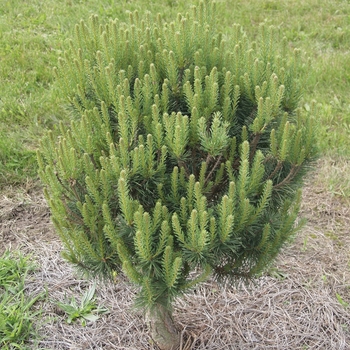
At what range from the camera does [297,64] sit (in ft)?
7.91

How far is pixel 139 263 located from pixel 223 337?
115cm

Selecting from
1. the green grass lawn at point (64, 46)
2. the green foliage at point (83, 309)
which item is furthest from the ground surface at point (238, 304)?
the green grass lawn at point (64, 46)

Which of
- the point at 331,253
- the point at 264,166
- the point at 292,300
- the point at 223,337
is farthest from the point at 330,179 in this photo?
the point at 264,166

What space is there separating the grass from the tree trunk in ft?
2.56

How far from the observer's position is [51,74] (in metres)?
5.39

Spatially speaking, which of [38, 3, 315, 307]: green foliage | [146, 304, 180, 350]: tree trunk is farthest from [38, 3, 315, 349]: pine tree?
[146, 304, 180, 350]: tree trunk

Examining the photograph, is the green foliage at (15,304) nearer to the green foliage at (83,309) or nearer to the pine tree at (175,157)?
the green foliage at (83,309)

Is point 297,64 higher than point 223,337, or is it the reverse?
point 297,64

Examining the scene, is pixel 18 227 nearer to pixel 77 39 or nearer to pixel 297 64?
pixel 77 39

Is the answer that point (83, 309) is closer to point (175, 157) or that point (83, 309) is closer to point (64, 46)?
point (175, 157)

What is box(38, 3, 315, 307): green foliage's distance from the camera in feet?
6.67

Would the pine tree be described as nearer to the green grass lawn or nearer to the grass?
the grass

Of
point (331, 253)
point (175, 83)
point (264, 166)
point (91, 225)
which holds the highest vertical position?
point (175, 83)

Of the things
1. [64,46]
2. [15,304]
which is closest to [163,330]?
[15,304]
